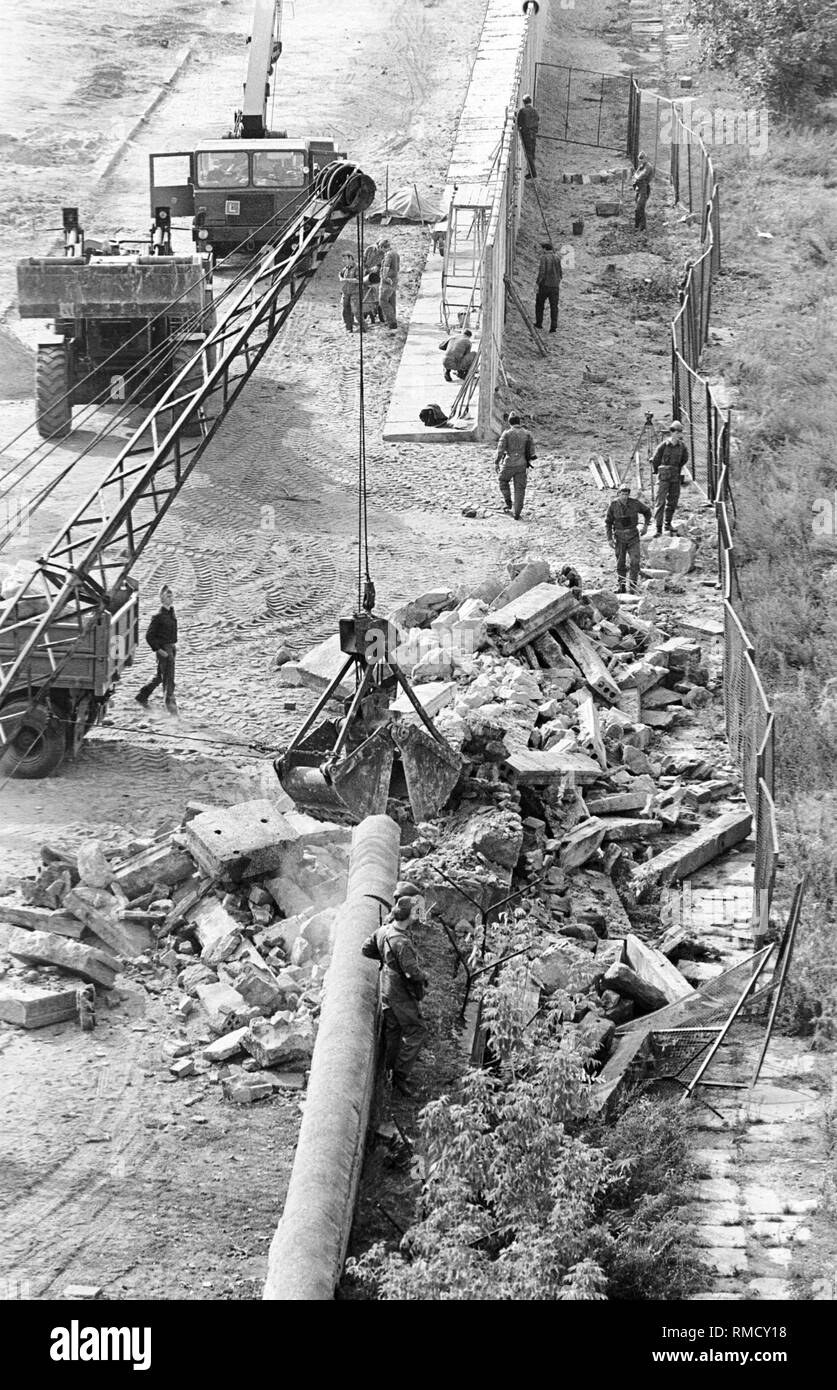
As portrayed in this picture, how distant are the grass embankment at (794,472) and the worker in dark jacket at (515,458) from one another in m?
2.60

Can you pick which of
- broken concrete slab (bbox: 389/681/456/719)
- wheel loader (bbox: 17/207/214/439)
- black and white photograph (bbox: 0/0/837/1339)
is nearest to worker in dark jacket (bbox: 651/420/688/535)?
black and white photograph (bbox: 0/0/837/1339)

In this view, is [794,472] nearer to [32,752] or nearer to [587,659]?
[587,659]

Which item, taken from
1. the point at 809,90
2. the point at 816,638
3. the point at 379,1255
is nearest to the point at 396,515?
the point at 816,638

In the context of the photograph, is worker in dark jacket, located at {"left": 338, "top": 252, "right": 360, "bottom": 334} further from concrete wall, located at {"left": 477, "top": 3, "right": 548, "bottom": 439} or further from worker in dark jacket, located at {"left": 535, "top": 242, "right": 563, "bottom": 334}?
worker in dark jacket, located at {"left": 535, "top": 242, "right": 563, "bottom": 334}

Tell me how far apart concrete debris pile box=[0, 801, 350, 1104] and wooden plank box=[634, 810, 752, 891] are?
2.49 meters

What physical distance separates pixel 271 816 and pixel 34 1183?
14.1 ft

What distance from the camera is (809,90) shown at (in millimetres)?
36312

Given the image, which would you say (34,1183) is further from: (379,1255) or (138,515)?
(138,515)

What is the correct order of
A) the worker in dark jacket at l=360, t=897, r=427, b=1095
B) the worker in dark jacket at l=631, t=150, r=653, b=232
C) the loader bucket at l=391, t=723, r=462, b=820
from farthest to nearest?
the worker in dark jacket at l=631, t=150, r=653, b=232
the loader bucket at l=391, t=723, r=462, b=820
the worker in dark jacket at l=360, t=897, r=427, b=1095

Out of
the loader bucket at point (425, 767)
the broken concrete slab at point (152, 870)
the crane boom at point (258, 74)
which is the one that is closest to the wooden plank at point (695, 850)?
the loader bucket at point (425, 767)

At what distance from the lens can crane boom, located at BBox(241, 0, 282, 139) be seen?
29734 mm

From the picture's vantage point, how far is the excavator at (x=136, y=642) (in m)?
15.2

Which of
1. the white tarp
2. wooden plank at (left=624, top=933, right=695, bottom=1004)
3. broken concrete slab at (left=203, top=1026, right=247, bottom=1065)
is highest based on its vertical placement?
the white tarp

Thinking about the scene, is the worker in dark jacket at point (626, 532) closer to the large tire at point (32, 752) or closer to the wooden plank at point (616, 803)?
the wooden plank at point (616, 803)
